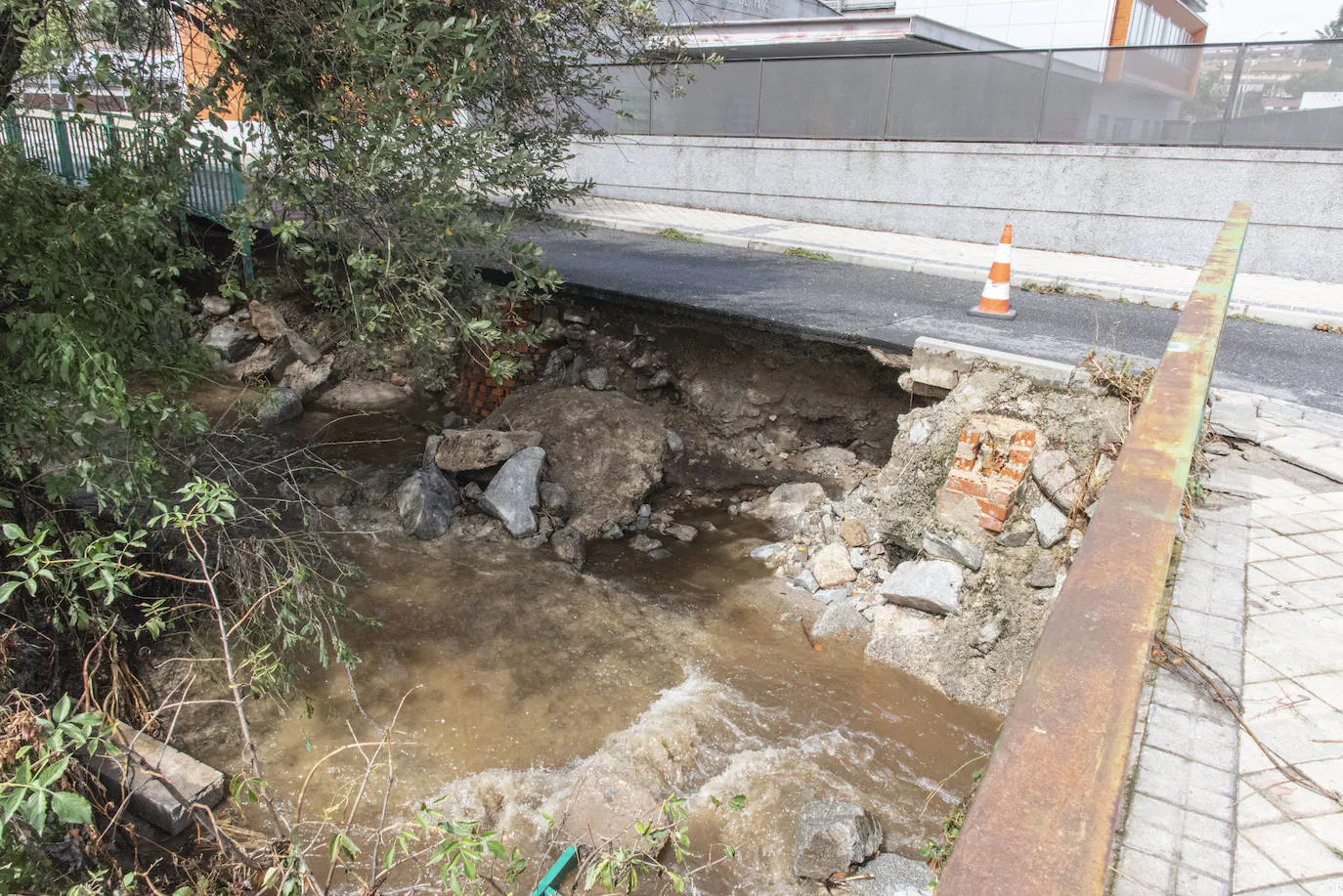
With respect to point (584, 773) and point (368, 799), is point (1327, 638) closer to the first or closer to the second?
point (584, 773)

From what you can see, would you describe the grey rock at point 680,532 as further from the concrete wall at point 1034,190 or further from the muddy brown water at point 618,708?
the concrete wall at point 1034,190

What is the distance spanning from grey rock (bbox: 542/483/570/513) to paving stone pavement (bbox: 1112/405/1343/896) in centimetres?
394

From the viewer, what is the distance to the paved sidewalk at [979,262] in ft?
26.1

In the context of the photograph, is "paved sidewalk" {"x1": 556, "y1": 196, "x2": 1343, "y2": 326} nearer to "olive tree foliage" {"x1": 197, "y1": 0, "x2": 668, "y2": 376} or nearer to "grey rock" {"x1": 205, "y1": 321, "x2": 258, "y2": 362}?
"grey rock" {"x1": 205, "y1": 321, "x2": 258, "y2": 362}

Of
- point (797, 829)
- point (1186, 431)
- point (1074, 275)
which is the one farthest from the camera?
point (1074, 275)

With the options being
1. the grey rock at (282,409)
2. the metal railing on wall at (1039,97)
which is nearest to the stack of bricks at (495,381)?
the grey rock at (282,409)

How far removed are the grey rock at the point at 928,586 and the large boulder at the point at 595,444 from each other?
6.77 ft

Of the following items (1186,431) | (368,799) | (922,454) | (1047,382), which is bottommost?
(368,799)

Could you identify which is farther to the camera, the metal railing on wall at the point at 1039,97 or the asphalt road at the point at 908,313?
the metal railing on wall at the point at 1039,97

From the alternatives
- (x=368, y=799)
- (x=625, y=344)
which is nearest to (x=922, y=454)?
(x=625, y=344)

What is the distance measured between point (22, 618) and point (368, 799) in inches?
71.6

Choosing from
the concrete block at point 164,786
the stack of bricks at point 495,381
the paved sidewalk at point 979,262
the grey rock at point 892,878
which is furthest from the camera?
the paved sidewalk at point 979,262

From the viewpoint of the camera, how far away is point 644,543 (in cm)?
592

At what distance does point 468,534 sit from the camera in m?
5.82
